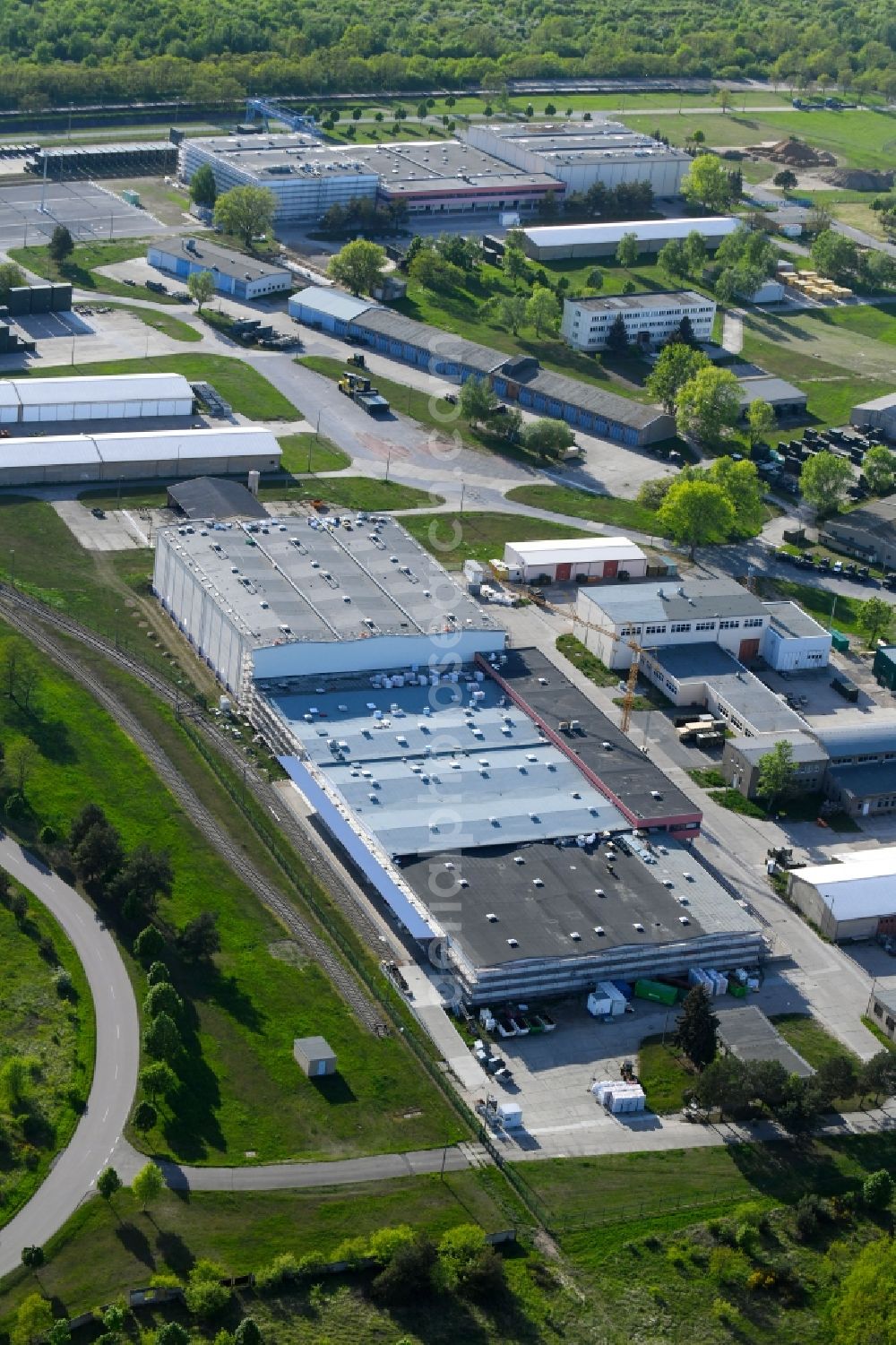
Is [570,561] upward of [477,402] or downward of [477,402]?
downward

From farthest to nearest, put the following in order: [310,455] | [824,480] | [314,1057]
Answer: [310,455]
[824,480]
[314,1057]

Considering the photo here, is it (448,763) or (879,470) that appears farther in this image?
(879,470)

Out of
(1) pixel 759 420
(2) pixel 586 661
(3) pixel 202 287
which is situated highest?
(3) pixel 202 287

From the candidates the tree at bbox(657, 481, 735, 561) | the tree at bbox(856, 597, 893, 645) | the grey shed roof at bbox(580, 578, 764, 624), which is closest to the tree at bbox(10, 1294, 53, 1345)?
the grey shed roof at bbox(580, 578, 764, 624)

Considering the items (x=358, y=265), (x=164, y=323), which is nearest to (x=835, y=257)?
(x=358, y=265)

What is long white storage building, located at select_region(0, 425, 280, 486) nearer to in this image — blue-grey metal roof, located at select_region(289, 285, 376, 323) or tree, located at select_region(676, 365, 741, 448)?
blue-grey metal roof, located at select_region(289, 285, 376, 323)

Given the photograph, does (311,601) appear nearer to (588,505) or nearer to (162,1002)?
(588,505)
